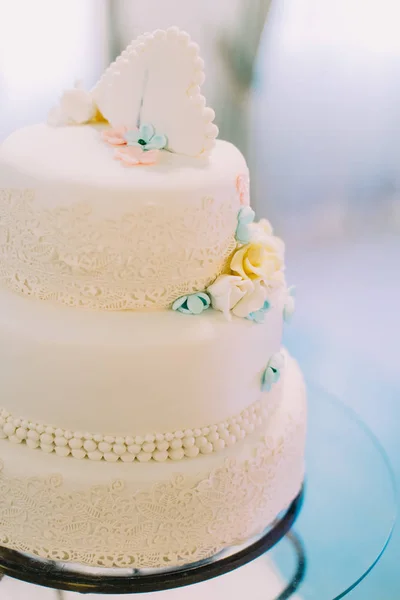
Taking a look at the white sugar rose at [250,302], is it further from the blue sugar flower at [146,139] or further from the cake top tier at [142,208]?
the blue sugar flower at [146,139]

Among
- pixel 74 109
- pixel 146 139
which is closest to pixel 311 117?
pixel 74 109

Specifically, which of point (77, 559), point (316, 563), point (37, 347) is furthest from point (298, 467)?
point (37, 347)

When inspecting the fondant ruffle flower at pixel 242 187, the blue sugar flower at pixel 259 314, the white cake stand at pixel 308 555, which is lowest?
the white cake stand at pixel 308 555

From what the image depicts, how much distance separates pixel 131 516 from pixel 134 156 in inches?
32.9

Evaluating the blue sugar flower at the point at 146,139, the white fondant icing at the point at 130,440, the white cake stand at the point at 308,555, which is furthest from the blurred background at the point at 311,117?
the blue sugar flower at the point at 146,139

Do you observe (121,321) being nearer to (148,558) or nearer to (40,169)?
(40,169)

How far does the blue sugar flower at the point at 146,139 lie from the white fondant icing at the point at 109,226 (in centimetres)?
4

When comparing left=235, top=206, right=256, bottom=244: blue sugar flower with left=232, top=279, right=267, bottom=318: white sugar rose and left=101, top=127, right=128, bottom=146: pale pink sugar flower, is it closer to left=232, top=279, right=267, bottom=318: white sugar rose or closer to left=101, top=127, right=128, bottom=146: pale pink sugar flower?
left=232, top=279, right=267, bottom=318: white sugar rose

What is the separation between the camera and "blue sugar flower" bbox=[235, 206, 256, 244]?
1.73 meters

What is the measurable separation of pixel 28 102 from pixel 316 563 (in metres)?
2.38

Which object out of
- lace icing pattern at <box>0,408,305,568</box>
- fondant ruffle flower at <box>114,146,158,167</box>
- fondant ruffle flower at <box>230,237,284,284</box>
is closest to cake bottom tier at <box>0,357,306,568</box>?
lace icing pattern at <box>0,408,305,568</box>

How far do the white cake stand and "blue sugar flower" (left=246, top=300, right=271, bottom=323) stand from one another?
1.95 feet

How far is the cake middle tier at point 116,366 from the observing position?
159cm

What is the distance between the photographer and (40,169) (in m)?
1.62
